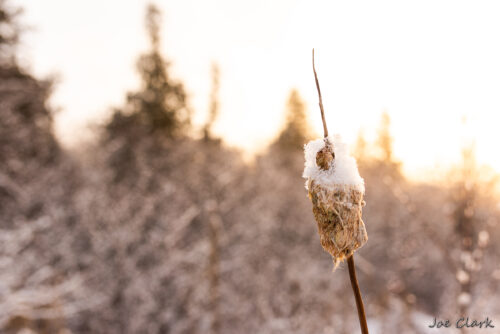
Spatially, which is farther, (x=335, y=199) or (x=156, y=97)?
(x=156, y=97)

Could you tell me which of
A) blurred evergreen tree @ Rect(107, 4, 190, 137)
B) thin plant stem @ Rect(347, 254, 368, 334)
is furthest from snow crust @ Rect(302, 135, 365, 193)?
blurred evergreen tree @ Rect(107, 4, 190, 137)

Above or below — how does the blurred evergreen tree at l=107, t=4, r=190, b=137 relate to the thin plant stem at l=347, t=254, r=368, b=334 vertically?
above

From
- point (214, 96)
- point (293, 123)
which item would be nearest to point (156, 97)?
point (214, 96)

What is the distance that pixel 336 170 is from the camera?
0.69m

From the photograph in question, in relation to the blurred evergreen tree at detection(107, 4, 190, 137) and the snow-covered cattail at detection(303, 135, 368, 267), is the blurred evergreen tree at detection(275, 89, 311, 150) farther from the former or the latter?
the snow-covered cattail at detection(303, 135, 368, 267)

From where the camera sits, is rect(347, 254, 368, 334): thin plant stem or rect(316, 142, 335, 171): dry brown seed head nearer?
rect(347, 254, 368, 334): thin plant stem

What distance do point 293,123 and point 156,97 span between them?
8494 millimetres

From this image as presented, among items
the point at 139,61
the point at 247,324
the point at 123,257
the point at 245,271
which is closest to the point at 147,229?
the point at 123,257

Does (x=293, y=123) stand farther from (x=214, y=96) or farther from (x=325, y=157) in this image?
(x=325, y=157)

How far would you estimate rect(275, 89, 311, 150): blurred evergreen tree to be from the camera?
769 inches

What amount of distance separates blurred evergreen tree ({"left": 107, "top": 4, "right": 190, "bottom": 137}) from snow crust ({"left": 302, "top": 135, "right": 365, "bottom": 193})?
14.1 metres

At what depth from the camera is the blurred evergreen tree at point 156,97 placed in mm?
14109

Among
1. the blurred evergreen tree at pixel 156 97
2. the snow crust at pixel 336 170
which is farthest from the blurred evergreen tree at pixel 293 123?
the snow crust at pixel 336 170

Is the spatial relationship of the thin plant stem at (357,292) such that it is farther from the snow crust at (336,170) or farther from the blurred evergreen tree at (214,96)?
the blurred evergreen tree at (214,96)
